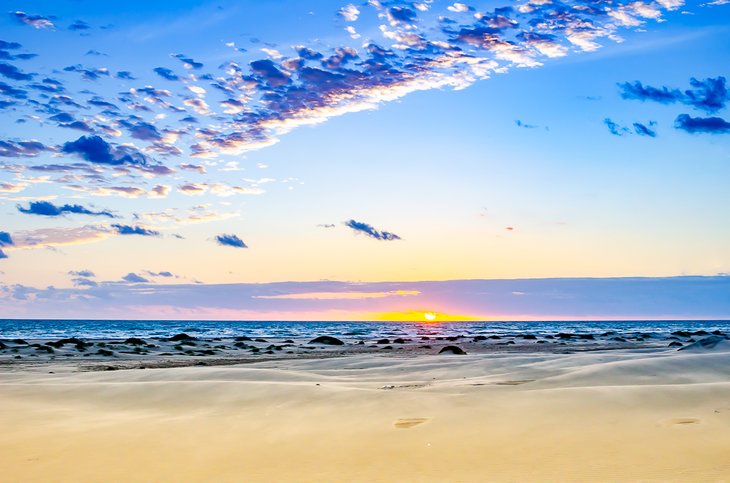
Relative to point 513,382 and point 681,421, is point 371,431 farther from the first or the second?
point 513,382

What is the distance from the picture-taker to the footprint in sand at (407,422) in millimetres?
6359

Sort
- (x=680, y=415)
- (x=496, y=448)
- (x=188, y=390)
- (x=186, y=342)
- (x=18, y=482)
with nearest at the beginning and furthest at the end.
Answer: (x=18, y=482)
(x=496, y=448)
(x=680, y=415)
(x=188, y=390)
(x=186, y=342)

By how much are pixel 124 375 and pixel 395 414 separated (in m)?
7.15

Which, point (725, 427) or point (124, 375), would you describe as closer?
point (725, 427)

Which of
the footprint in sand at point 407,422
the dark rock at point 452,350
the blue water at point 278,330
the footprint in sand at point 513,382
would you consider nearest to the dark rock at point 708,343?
the dark rock at point 452,350

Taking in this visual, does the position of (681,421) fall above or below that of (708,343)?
below

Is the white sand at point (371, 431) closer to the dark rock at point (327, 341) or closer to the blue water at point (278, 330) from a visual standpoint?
the dark rock at point (327, 341)

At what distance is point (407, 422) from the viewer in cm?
655

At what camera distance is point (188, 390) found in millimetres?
9031

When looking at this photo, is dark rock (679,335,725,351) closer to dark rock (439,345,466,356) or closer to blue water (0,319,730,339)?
dark rock (439,345,466,356)

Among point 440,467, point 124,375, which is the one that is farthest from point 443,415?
point 124,375

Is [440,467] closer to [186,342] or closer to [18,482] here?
[18,482]

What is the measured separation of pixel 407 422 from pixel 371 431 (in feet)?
1.81

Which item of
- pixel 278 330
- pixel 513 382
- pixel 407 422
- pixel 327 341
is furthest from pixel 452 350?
pixel 278 330
